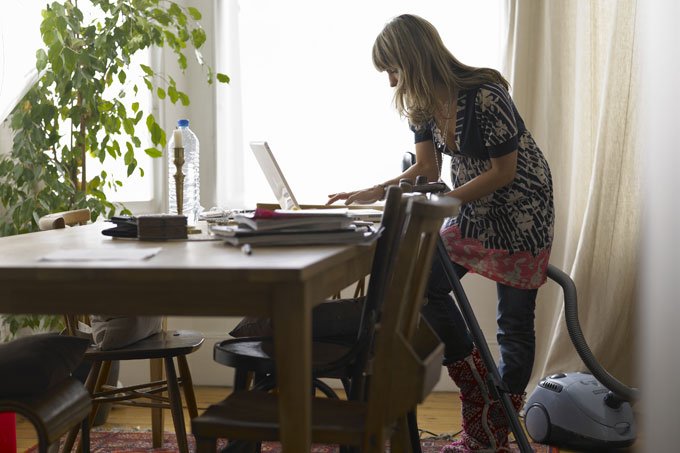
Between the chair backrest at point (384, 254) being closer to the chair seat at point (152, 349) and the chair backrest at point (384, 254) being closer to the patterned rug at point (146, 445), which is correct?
the chair seat at point (152, 349)

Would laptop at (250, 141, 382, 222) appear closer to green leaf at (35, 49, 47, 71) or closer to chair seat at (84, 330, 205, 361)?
chair seat at (84, 330, 205, 361)

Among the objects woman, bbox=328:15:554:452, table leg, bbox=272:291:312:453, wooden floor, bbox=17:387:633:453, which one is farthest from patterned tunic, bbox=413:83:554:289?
table leg, bbox=272:291:312:453

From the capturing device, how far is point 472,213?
108 inches

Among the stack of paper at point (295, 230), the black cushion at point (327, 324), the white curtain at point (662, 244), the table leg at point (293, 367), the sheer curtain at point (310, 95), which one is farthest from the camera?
the sheer curtain at point (310, 95)

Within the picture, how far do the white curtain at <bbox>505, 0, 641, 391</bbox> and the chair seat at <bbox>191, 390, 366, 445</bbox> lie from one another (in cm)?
198

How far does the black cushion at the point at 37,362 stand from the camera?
1.69 meters

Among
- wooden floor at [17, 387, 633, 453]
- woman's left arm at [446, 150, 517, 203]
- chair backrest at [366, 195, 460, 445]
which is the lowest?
wooden floor at [17, 387, 633, 453]

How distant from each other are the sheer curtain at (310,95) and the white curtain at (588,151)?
1.96 ft

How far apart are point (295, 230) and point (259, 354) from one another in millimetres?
490

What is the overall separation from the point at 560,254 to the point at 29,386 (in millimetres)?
2451

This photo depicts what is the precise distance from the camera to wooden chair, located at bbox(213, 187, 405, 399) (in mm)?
1822

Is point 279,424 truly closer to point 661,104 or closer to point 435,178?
point 661,104

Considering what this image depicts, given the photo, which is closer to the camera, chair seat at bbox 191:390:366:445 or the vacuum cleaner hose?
chair seat at bbox 191:390:366:445

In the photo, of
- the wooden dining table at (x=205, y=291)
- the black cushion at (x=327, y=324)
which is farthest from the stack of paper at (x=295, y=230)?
the black cushion at (x=327, y=324)
